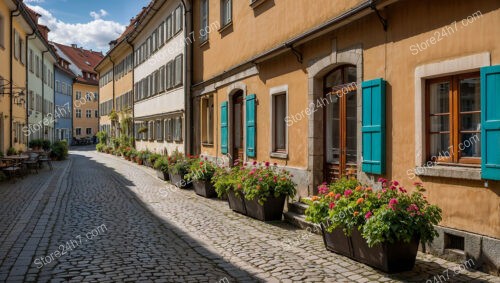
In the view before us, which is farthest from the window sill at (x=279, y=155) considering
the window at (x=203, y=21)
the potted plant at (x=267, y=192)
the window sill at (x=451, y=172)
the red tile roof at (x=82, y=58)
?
the red tile roof at (x=82, y=58)

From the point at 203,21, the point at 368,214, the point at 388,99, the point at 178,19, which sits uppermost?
the point at 178,19

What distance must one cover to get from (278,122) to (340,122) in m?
2.79

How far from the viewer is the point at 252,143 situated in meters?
12.6

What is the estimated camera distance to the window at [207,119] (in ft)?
57.6

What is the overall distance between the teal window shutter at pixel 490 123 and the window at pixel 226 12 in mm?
10177

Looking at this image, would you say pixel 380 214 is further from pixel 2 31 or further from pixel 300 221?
pixel 2 31

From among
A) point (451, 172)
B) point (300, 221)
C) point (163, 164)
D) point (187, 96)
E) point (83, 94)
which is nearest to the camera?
point (451, 172)

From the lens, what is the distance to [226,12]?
50.5 ft

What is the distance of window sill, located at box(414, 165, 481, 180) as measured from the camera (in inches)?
230

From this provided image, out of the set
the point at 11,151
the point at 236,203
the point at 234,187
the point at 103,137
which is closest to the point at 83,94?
the point at 103,137

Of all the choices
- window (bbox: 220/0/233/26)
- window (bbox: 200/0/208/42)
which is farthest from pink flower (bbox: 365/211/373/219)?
window (bbox: 200/0/208/42)

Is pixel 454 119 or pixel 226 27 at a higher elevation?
pixel 226 27

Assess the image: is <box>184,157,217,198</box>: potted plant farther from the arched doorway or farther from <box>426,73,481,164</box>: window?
<box>426,73,481,164</box>: window

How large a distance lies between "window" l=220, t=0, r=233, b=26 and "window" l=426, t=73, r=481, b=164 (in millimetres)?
9206
